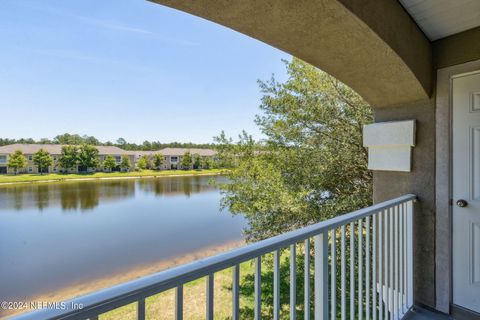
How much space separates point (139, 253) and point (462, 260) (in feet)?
37.4

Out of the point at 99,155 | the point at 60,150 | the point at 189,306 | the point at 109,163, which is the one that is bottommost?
the point at 189,306

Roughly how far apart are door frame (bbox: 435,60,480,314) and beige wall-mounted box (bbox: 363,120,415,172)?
217 millimetres

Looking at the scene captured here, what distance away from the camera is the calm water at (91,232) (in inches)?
372

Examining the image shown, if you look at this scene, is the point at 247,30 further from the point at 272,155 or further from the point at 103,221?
the point at 103,221

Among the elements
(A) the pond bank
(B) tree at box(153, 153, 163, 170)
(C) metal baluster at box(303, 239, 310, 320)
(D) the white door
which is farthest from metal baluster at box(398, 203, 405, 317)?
(B) tree at box(153, 153, 163, 170)

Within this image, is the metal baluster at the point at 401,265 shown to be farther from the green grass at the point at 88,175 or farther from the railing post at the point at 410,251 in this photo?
the green grass at the point at 88,175

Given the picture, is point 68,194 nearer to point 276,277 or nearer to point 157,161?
point 157,161

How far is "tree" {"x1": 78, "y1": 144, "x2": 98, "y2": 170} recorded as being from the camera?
108 feet

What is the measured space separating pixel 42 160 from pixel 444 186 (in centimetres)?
3734

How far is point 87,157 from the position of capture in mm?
33469

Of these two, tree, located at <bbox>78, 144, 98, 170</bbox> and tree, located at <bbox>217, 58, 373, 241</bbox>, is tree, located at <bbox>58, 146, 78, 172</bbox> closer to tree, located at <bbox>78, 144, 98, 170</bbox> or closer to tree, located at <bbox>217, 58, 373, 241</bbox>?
tree, located at <bbox>78, 144, 98, 170</bbox>

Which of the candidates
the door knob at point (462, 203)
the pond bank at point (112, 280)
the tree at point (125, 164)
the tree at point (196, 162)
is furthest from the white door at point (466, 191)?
the tree at point (125, 164)

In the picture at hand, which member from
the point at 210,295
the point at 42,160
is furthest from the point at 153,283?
the point at 42,160

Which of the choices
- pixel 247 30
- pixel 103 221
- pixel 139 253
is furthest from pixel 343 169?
pixel 103 221
